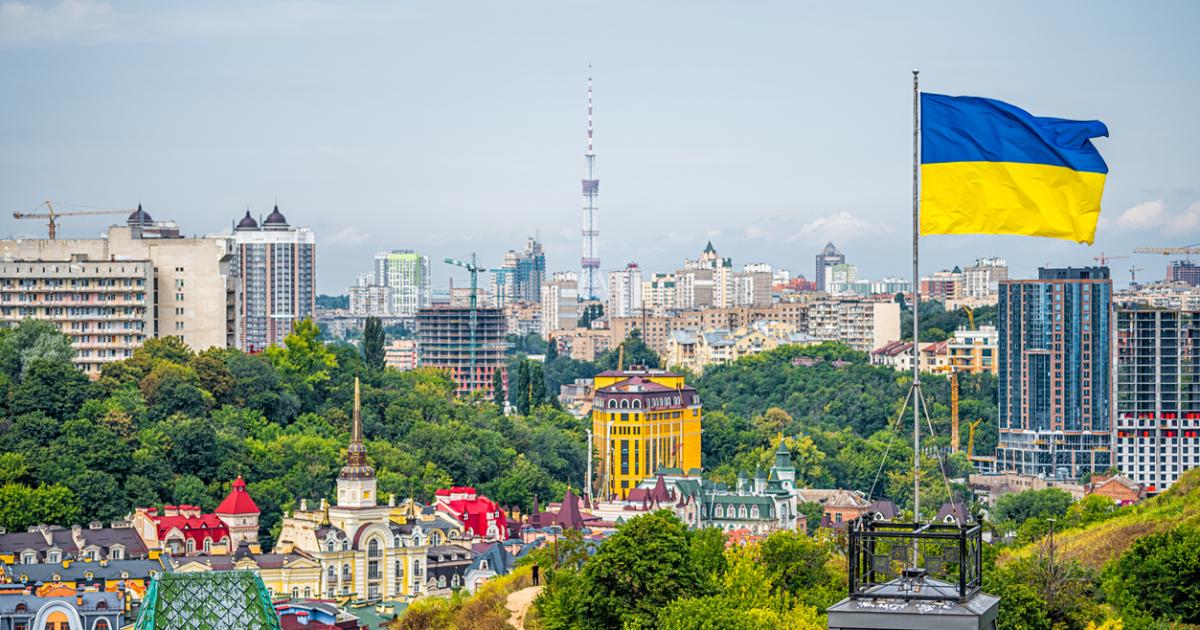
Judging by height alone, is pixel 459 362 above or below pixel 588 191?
below

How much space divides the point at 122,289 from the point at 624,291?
10001 cm

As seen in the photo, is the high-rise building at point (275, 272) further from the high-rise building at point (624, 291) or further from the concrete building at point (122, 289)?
the concrete building at point (122, 289)

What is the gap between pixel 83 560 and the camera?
4138 cm

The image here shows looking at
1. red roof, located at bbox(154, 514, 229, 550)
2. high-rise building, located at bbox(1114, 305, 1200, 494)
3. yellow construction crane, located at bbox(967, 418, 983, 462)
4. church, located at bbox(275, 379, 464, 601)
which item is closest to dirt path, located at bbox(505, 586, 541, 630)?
church, located at bbox(275, 379, 464, 601)

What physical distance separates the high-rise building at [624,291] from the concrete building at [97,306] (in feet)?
314

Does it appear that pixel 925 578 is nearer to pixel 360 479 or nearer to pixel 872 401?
pixel 360 479

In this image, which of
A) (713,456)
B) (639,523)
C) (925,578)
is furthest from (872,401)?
(925,578)

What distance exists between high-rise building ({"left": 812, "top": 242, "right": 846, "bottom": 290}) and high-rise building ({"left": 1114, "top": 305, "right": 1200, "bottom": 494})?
11336cm

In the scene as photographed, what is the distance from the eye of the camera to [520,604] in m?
30.8

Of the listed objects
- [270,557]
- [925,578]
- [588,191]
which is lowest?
[270,557]

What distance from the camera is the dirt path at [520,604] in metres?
29.8

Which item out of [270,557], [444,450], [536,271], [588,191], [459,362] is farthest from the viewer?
[536,271]

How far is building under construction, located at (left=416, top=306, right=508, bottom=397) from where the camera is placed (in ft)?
340

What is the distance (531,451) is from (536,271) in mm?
123532
